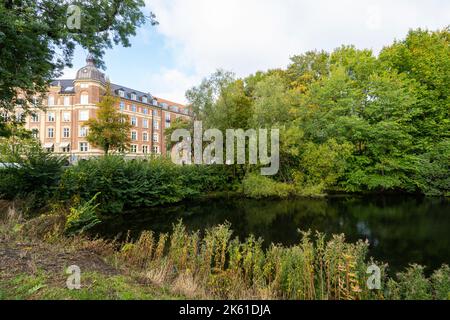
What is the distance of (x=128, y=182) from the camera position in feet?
40.8

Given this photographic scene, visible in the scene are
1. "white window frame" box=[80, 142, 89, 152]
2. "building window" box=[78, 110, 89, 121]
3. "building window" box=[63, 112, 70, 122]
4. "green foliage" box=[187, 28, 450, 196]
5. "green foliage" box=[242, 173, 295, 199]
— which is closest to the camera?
"green foliage" box=[242, 173, 295, 199]

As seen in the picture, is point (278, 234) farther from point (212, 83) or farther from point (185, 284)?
point (212, 83)

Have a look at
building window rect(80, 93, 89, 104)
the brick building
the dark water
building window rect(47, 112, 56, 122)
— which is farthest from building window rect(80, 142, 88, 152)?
the dark water

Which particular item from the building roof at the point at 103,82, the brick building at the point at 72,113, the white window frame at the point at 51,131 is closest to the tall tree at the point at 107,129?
the building roof at the point at 103,82

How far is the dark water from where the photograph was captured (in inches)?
279

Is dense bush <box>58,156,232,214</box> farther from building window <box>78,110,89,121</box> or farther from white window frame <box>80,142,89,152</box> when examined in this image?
building window <box>78,110,89,121</box>

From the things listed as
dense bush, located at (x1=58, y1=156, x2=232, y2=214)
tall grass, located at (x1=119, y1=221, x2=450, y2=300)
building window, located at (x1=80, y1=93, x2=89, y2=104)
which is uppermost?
building window, located at (x1=80, y1=93, x2=89, y2=104)

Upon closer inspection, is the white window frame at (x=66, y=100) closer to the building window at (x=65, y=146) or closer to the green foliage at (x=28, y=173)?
the building window at (x=65, y=146)

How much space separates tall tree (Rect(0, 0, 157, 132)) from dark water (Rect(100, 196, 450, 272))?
18.9ft

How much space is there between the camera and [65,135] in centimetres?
3562

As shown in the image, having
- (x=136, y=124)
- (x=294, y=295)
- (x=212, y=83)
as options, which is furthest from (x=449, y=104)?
(x=136, y=124)

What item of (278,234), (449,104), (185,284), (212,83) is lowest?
(278,234)

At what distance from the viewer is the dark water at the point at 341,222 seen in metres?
7.08
